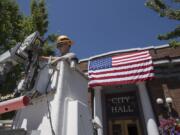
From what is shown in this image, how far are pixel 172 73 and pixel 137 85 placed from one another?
6.77 ft

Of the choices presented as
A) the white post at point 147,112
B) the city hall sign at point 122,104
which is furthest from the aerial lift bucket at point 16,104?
the city hall sign at point 122,104

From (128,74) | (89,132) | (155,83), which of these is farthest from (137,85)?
(89,132)

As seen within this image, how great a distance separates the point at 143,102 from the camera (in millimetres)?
10477

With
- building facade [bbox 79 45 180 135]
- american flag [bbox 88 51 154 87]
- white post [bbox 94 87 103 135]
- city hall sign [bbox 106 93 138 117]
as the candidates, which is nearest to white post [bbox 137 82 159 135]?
building facade [bbox 79 45 180 135]

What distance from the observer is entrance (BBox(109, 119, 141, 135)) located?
10.8m

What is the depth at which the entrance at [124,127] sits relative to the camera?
10820 mm

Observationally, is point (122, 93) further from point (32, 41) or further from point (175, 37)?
point (32, 41)

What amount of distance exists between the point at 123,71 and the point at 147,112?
2509mm

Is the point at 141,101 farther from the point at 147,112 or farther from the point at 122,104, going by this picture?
the point at 122,104

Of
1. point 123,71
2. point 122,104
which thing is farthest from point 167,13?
point 122,104

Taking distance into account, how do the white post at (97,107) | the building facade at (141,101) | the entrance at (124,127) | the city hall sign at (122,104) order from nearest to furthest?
the building facade at (141,101) → the white post at (97,107) → the entrance at (124,127) → the city hall sign at (122,104)

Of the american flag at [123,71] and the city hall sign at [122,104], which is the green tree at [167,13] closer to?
the american flag at [123,71]

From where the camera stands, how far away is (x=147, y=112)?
33.1 ft

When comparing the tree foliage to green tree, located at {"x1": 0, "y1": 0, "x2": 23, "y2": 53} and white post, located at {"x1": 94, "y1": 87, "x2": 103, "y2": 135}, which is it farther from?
white post, located at {"x1": 94, "y1": 87, "x2": 103, "y2": 135}
